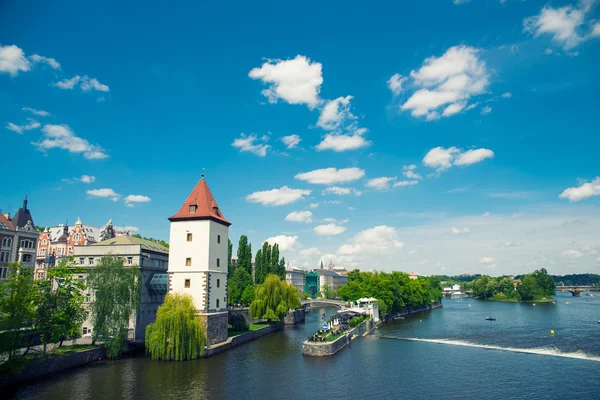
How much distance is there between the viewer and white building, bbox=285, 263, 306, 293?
178 m

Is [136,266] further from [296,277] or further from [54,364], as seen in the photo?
[296,277]

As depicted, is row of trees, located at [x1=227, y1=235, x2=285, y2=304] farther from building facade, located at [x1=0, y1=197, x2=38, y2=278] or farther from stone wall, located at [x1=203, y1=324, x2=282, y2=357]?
building facade, located at [x1=0, y1=197, x2=38, y2=278]

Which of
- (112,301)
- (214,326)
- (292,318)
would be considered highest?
(112,301)

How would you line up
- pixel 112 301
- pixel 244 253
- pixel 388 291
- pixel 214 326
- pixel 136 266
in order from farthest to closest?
1. pixel 388 291
2. pixel 244 253
3. pixel 136 266
4. pixel 214 326
5. pixel 112 301

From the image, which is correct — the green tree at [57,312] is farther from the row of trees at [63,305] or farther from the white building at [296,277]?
the white building at [296,277]

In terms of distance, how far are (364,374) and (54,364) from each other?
29118mm

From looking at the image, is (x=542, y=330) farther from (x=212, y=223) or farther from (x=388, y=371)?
(x=212, y=223)

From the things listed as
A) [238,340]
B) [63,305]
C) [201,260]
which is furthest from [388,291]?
[63,305]

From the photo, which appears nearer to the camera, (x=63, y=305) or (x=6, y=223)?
(x=63, y=305)

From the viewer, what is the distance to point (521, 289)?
153625mm

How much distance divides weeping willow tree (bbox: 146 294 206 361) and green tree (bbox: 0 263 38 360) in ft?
39.0

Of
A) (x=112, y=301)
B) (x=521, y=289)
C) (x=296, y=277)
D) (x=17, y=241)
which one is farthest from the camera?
(x=296, y=277)

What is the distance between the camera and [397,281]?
105938mm

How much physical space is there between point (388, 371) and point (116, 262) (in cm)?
3244
